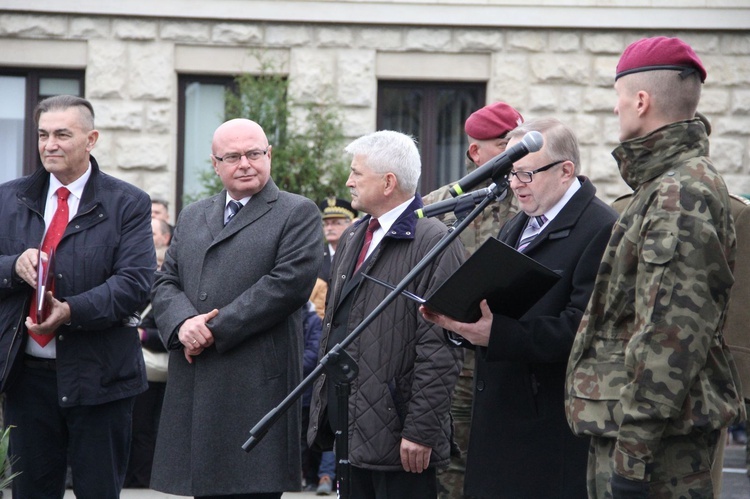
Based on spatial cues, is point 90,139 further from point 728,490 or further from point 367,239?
point 728,490

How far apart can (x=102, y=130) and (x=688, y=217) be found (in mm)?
8825

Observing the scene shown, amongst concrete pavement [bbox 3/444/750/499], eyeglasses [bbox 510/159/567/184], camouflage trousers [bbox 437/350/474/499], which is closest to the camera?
eyeglasses [bbox 510/159/567/184]

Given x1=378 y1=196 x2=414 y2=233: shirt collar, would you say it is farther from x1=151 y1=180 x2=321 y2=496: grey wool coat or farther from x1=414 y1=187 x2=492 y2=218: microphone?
x1=414 y1=187 x2=492 y2=218: microphone

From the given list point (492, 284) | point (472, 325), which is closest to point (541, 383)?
point (472, 325)

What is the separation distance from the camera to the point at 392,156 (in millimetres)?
4973

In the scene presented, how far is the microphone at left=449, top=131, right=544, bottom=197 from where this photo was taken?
3.89 m

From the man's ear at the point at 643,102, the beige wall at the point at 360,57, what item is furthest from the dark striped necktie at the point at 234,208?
the beige wall at the point at 360,57

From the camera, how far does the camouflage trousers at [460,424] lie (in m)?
5.66

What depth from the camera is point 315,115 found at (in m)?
11.0

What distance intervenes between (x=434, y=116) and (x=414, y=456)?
7.78m

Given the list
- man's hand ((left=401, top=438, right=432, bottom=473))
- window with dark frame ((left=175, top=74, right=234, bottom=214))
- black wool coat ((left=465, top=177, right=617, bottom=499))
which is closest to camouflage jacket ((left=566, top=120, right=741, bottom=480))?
black wool coat ((left=465, top=177, right=617, bottom=499))

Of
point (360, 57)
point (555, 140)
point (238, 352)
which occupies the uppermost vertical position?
point (360, 57)

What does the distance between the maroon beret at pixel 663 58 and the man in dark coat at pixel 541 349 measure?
2.44 feet

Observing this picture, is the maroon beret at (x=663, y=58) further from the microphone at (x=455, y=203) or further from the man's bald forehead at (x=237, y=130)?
the man's bald forehead at (x=237, y=130)
